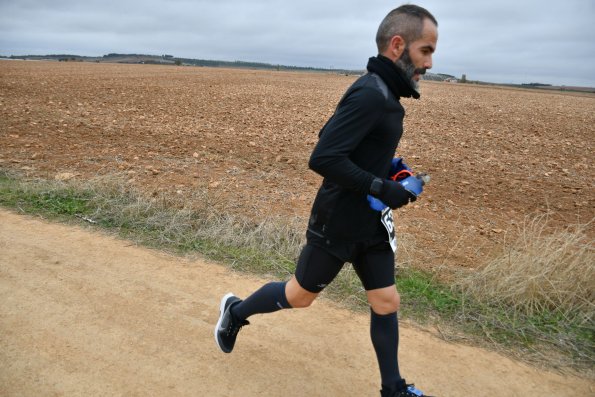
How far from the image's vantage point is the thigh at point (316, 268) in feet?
8.89

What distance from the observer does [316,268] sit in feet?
8.97

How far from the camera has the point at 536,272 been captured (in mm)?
4215

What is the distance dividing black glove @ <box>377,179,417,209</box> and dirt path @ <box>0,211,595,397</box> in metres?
1.37

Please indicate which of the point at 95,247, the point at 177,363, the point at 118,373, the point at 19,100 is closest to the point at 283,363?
the point at 177,363

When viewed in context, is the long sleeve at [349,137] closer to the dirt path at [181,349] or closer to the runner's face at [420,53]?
the runner's face at [420,53]

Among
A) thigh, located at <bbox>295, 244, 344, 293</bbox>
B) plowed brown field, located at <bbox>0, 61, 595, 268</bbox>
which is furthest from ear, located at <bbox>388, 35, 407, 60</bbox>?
plowed brown field, located at <bbox>0, 61, 595, 268</bbox>

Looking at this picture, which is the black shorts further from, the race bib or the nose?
the nose

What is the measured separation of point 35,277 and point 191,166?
14.7 ft

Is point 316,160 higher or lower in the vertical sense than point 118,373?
higher

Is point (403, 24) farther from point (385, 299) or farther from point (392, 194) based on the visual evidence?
point (385, 299)

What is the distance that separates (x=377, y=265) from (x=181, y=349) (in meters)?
1.53

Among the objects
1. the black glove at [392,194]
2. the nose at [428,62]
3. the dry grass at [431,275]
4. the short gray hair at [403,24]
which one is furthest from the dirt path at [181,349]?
the short gray hair at [403,24]

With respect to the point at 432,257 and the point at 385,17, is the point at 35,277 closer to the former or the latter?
the point at 385,17

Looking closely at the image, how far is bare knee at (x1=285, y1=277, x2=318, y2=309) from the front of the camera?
9.40 ft
